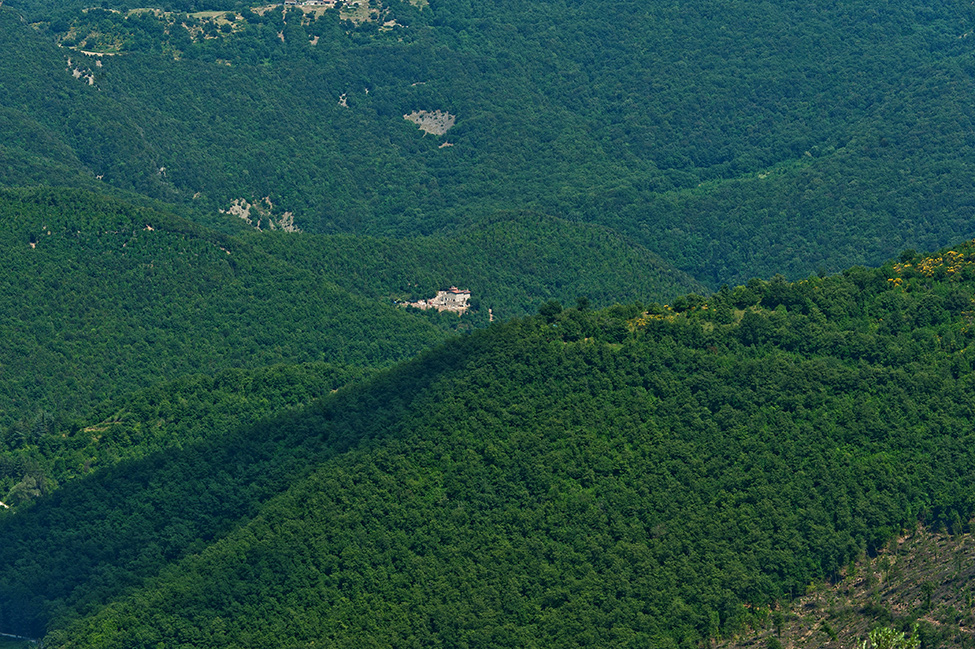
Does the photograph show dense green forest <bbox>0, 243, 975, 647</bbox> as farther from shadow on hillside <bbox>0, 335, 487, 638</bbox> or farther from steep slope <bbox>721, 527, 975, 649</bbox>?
steep slope <bbox>721, 527, 975, 649</bbox>

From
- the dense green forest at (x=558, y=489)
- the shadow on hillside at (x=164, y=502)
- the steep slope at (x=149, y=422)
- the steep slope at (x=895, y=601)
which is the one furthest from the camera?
the steep slope at (x=149, y=422)

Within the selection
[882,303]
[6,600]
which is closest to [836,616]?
[882,303]

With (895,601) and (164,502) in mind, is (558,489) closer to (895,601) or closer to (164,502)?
(895,601)

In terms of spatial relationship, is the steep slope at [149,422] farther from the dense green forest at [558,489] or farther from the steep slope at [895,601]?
the steep slope at [895,601]

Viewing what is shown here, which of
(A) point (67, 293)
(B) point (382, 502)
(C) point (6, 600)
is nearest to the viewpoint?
(B) point (382, 502)

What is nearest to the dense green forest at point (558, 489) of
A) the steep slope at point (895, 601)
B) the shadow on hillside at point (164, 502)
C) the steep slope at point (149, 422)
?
the shadow on hillside at point (164, 502)

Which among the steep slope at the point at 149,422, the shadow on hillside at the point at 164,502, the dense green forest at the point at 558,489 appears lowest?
the steep slope at the point at 149,422

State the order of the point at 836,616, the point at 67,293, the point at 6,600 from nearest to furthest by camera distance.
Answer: the point at 836,616 → the point at 6,600 → the point at 67,293

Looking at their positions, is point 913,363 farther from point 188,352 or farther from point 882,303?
point 188,352
